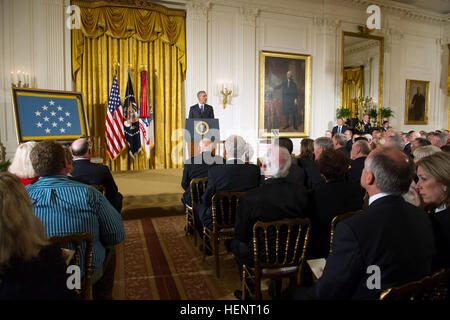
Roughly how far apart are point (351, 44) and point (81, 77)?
10213 mm

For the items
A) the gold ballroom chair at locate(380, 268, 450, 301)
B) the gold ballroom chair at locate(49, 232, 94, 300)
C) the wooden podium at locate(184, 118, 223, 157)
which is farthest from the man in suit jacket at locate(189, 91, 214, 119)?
the gold ballroom chair at locate(380, 268, 450, 301)

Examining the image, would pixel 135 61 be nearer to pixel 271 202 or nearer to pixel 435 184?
pixel 271 202

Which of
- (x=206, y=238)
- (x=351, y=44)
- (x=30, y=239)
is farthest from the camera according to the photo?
(x=351, y=44)

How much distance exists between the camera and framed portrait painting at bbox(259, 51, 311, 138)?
32.8 feet

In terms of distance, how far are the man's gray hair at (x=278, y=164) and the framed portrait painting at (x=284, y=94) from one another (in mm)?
7518

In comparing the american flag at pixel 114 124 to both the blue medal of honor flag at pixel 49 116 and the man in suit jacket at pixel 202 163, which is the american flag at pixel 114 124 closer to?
the blue medal of honor flag at pixel 49 116

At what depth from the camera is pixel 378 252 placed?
1387 mm

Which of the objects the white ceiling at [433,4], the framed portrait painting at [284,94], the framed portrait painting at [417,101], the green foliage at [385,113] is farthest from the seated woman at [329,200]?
the white ceiling at [433,4]

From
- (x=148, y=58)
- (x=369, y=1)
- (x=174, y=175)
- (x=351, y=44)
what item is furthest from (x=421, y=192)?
(x=351, y=44)

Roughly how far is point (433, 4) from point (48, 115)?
45.0ft

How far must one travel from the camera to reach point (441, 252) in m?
1.66

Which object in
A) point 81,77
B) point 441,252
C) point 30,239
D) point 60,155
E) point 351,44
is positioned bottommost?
point 441,252

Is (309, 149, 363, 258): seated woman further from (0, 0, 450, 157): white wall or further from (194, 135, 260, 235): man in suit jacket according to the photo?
(0, 0, 450, 157): white wall
